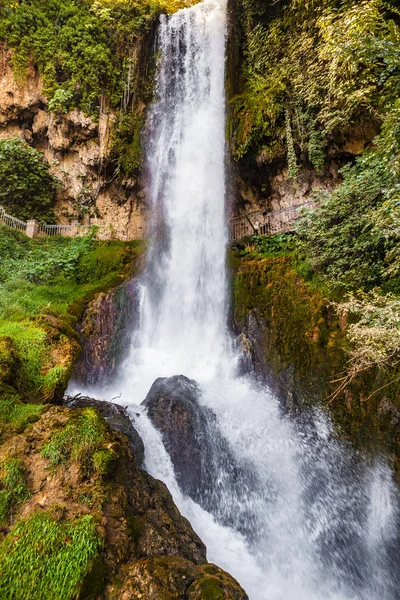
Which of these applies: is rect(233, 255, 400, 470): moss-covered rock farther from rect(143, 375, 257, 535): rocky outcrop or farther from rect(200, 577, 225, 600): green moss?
rect(200, 577, 225, 600): green moss

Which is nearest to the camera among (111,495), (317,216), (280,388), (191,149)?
(111,495)

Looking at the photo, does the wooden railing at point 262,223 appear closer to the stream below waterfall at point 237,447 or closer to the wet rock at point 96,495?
the stream below waterfall at point 237,447

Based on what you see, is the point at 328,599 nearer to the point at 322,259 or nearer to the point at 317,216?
the point at 322,259

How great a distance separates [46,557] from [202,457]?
3530 mm

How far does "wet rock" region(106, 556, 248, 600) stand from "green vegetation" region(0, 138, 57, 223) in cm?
1543

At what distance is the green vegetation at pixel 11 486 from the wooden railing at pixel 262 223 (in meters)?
10.1

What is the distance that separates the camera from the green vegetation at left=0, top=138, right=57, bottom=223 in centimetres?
1427

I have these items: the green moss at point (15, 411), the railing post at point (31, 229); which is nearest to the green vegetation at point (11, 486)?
the green moss at point (15, 411)

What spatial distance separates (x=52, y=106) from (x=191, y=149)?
24.3 ft

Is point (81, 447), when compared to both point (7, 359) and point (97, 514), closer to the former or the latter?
point (97, 514)

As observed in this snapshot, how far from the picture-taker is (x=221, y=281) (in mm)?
11031

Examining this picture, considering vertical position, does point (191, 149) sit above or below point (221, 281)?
above

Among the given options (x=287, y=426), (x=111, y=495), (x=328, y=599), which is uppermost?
(x=111, y=495)

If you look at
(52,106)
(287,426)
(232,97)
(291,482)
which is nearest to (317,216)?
(287,426)
